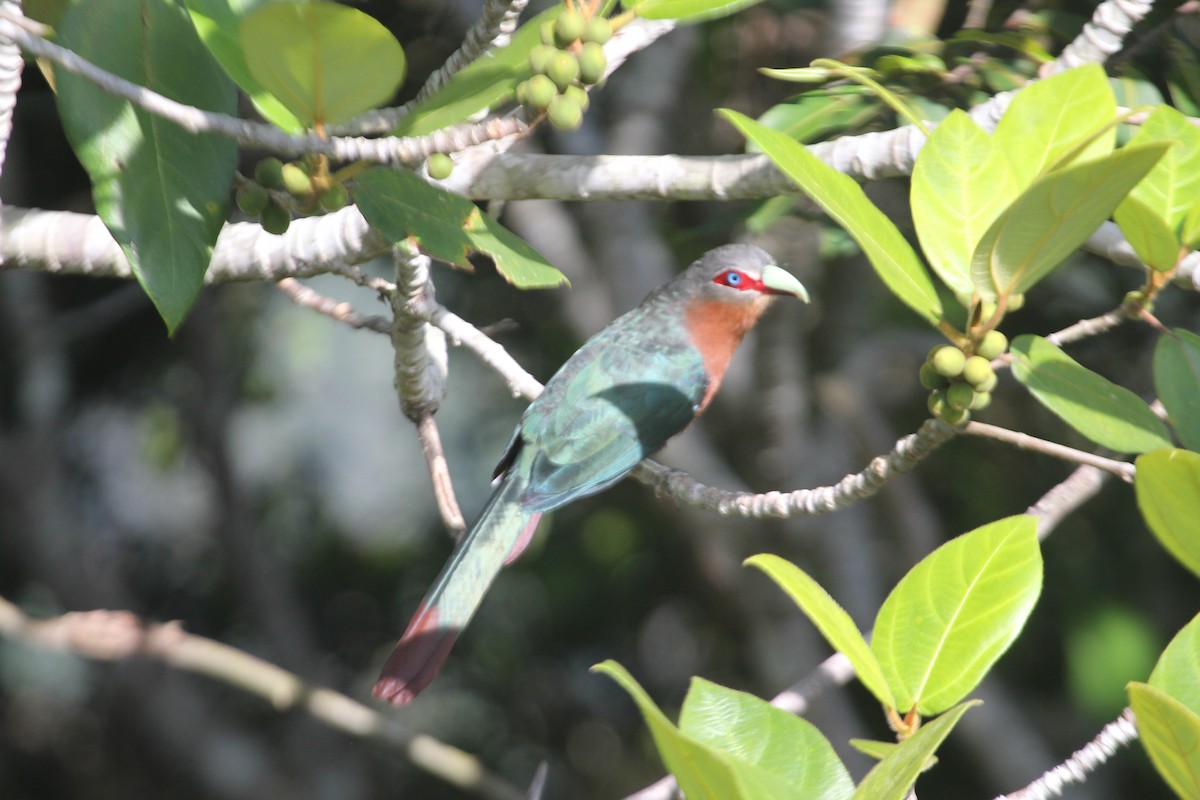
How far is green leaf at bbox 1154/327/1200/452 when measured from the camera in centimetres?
188

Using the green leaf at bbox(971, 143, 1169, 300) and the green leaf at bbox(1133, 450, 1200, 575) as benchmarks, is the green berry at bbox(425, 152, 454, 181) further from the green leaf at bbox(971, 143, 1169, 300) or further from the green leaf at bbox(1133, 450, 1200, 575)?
the green leaf at bbox(1133, 450, 1200, 575)

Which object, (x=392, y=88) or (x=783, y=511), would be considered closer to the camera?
(x=392, y=88)

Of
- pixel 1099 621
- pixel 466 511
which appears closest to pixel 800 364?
pixel 1099 621

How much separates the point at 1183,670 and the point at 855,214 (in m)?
0.76

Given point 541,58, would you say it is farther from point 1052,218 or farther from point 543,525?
point 543,525

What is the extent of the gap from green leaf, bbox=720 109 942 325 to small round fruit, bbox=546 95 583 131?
0.21 metres

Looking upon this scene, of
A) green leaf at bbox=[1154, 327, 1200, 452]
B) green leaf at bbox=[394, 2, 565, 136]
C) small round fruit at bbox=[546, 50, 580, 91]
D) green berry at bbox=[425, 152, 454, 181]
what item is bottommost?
green leaf at bbox=[1154, 327, 1200, 452]

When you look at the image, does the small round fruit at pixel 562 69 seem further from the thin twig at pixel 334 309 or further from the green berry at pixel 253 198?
the thin twig at pixel 334 309

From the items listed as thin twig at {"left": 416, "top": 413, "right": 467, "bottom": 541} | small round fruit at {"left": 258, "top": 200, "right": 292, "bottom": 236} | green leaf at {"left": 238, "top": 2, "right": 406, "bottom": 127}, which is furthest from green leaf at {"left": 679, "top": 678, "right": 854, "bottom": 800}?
thin twig at {"left": 416, "top": 413, "right": 467, "bottom": 541}

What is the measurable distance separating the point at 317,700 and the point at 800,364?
2270 millimetres

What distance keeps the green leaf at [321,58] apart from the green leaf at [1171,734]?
127cm

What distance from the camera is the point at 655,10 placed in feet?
6.08

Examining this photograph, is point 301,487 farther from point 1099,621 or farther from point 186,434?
point 1099,621

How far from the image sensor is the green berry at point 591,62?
1694 mm
